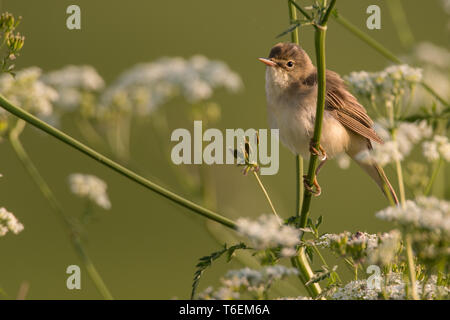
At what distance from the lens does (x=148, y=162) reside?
733 cm

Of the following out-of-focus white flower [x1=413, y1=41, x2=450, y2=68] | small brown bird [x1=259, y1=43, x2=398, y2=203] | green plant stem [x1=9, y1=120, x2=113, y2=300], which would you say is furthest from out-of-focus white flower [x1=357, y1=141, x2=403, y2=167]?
out-of-focus white flower [x1=413, y1=41, x2=450, y2=68]

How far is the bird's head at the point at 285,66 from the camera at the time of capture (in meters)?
3.67

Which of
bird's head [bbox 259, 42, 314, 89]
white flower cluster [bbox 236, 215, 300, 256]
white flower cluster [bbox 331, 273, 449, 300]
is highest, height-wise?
bird's head [bbox 259, 42, 314, 89]

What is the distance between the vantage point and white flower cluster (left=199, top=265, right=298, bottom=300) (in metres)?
1.63

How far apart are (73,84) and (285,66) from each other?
4.52 feet

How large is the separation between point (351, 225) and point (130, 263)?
2.18 metres

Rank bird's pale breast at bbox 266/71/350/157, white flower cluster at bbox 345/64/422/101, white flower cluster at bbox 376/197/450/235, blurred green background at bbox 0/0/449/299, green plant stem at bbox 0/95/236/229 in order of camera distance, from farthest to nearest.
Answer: blurred green background at bbox 0/0/449/299 → bird's pale breast at bbox 266/71/350/157 → white flower cluster at bbox 345/64/422/101 → green plant stem at bbox 0/95/236/229 → white flower cluster at bbox 376/197/450/235

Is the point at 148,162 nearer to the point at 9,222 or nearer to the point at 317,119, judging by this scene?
the point at 9,222

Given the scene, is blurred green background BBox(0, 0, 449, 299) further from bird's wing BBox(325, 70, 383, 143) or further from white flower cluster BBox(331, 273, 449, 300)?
white flower cluster BBox(331, 273, 449, 300)

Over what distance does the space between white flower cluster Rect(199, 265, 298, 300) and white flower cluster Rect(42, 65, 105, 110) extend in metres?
2.61

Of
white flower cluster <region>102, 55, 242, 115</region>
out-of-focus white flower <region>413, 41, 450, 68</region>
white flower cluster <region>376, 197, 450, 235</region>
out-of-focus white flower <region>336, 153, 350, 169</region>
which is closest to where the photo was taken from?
white flower cluster <region>376, 197, 450, 235</region>

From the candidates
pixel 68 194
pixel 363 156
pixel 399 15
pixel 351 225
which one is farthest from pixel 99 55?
pixel 363 156

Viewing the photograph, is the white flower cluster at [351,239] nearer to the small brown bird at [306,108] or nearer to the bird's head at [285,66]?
the small brown bird at [306,108]

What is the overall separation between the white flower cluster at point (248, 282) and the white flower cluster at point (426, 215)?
0.29m
